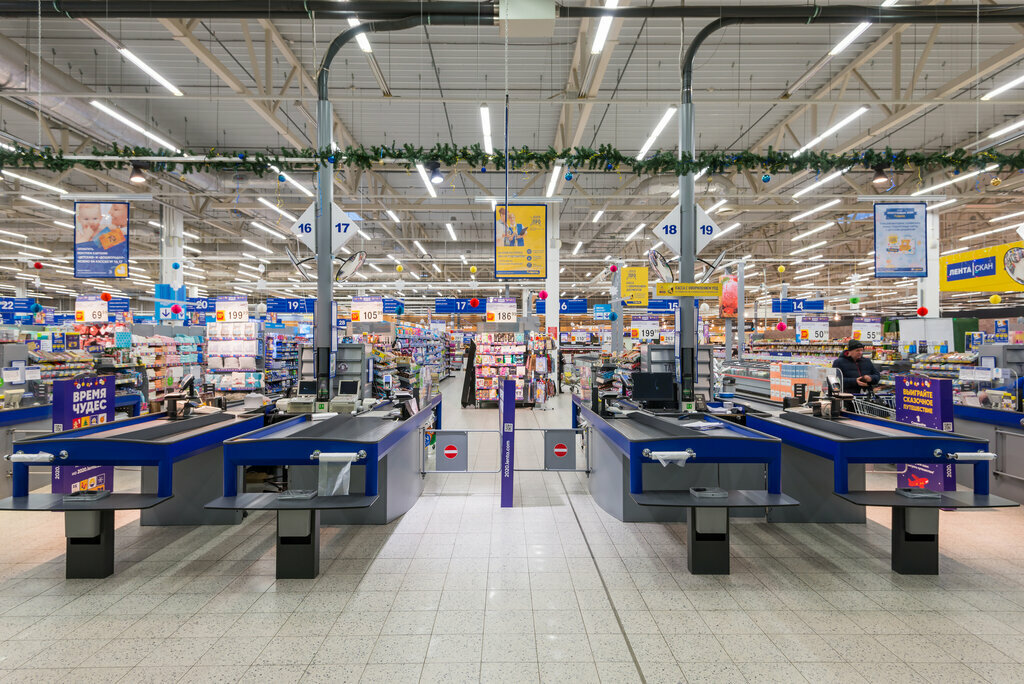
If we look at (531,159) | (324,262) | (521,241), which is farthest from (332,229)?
(521,241)

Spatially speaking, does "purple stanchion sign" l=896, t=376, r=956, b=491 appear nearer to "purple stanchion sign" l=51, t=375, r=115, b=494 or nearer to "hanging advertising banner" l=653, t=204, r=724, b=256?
"hanging advertising banner" l=653, t=204, r=724, b=256

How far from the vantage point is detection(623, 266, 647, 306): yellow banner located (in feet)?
44.8

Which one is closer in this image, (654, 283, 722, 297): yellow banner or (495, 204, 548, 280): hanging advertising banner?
(654, 283, 722, 297): yellow banner

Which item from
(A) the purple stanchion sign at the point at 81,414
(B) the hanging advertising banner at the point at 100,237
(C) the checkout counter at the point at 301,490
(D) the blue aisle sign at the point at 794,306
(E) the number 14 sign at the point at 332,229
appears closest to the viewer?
(C) the checkout counter at the point at 301,490

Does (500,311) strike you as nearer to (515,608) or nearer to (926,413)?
(926,413)

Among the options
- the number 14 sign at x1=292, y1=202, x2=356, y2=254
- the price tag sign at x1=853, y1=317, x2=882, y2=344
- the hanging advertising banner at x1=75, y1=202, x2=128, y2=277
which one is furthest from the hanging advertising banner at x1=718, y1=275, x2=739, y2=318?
the hanging advertising banner at x1=75, y1=202, x2=128, y2=277

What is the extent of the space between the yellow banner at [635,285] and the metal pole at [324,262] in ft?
30.8

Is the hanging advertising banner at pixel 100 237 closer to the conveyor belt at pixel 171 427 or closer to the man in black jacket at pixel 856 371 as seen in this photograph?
the conveyor belt at pixel 171 427

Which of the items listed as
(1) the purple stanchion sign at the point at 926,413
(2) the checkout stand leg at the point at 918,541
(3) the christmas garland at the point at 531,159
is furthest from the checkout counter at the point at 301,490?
(1) the purple stanchion sign at the point at 926,413

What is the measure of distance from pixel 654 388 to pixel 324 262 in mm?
3967

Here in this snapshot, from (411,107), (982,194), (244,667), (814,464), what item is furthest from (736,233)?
(244,667)

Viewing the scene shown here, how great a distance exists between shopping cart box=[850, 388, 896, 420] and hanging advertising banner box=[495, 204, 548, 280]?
4.49 metres

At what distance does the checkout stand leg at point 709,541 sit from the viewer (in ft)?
11.5

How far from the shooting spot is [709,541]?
3.52 m
